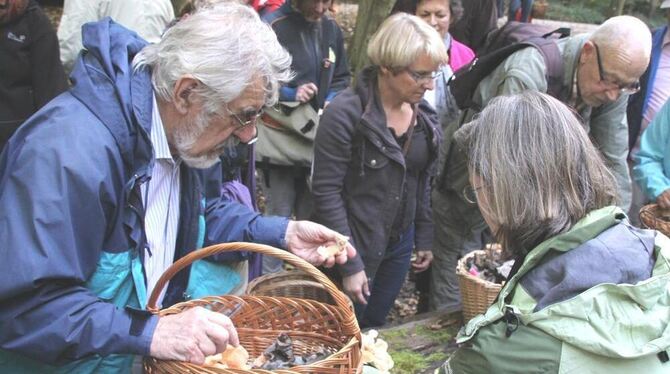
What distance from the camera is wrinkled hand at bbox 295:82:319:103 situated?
4062mm

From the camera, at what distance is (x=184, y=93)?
204 centimetres

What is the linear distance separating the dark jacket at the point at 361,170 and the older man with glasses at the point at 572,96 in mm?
407

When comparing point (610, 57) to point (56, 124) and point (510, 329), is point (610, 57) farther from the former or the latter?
point (56, 124)

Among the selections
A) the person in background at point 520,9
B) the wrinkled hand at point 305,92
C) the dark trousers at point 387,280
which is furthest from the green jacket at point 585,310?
the person in background at point 520,9

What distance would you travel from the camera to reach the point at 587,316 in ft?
5.28

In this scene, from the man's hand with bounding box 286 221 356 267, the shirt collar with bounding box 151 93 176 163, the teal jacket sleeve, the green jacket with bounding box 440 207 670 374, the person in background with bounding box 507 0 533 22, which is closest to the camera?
the green jacket with bounding box 440 207 670 374

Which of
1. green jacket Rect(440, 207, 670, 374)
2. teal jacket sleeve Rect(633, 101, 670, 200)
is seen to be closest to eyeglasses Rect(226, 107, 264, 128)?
green jacket Rect(440, 207, 670, 374)

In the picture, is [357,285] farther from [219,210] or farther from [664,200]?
→ [664,200]

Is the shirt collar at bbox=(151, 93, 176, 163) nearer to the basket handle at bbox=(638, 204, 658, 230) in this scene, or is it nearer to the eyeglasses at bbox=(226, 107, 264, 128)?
the eyeglasses at bbox=(226, 107, 264, 128)

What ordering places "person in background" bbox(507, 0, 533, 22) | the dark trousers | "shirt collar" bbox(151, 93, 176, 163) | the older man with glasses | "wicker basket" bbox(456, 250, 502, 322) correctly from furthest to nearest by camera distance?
"person in background" bbox(507, 0, 533, 22) < the dark trousers < the older man with glasses < "wicker basket" bbox(456, 250, 502, 322) < "shirt collar" bbox(151, 93, 176, 163)

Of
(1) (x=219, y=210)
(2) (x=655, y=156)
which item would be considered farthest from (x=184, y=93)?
(2) (x=655, y=156)

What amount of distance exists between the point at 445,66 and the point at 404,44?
0.82 m

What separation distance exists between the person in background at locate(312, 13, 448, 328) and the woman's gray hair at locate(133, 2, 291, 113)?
3.85 feet

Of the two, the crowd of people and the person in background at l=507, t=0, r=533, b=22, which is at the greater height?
the crowd of people
